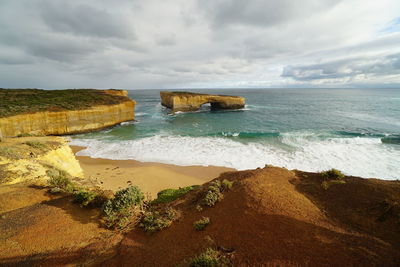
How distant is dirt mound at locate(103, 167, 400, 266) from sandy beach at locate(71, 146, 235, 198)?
6177 mm

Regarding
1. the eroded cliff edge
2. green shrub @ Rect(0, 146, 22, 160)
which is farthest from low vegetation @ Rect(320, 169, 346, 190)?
the eroded cliff edge

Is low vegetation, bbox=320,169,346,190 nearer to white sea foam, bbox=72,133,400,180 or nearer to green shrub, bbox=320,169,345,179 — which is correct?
green shrub, bbox=320,169,345,179

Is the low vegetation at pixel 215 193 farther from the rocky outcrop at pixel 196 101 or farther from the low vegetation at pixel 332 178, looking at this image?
the rocky outcrop at pixel 196 101

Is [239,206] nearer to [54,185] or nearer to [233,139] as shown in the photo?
[54,185]

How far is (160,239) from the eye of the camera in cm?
522

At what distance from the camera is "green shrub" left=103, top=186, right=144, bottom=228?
5868 mm

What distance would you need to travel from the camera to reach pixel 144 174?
13.9 m

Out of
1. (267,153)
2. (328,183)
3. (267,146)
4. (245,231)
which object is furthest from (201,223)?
(267,146)

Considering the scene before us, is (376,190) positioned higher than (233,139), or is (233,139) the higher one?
(376,190)

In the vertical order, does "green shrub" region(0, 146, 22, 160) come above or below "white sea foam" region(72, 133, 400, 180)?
above

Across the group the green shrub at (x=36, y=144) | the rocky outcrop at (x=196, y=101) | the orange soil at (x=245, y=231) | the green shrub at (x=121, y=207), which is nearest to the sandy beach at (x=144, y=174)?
the green shrub at (x=36, y=144)

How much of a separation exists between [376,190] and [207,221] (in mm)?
5939

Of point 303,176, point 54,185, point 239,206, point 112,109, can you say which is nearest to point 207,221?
point 239,206

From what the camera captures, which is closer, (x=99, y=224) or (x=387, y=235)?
(x=387, y=235)
